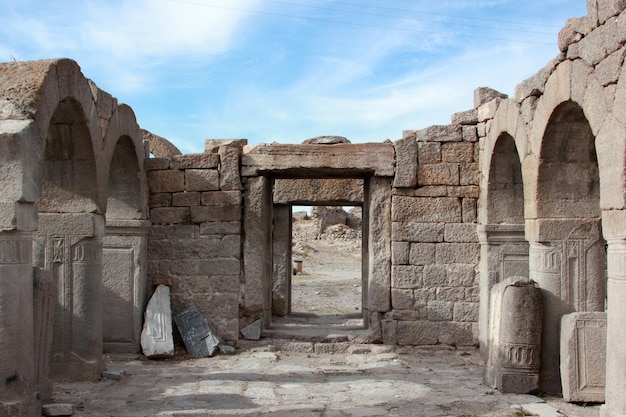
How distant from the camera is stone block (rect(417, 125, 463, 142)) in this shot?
29.7 ft

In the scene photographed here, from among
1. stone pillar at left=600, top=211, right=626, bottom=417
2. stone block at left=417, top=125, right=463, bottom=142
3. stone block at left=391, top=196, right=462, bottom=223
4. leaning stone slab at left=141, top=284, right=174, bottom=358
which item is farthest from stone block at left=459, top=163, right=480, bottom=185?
leaning stone slab at left=141, top=284, right=174, bottom=358

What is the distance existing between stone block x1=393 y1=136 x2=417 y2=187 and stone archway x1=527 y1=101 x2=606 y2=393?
8.74 ft

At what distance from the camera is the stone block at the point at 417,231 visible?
8992 millimetres

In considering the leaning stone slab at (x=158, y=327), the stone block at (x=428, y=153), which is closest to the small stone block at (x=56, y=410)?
the leaning stone slab at (x=158, y=327)

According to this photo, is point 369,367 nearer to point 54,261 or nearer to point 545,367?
point 545,367

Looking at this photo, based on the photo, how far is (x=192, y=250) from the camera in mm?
9180

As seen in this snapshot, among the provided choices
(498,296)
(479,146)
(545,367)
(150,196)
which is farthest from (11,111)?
(479,146)

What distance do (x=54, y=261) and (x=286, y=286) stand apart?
509 cm

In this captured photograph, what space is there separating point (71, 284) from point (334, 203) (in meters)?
5.16

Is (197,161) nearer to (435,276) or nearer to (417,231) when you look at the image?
(417,231)

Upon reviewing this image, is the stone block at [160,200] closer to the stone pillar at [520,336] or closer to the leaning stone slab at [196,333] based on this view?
the leaning stone slab at [196,333]

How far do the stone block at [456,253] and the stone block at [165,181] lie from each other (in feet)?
12.5

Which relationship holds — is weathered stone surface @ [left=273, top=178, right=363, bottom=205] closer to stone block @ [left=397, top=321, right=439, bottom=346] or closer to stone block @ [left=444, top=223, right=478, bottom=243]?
stone block @ [left=444, top=223, right=478, bottom=243]

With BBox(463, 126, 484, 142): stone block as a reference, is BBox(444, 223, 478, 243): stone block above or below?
below
